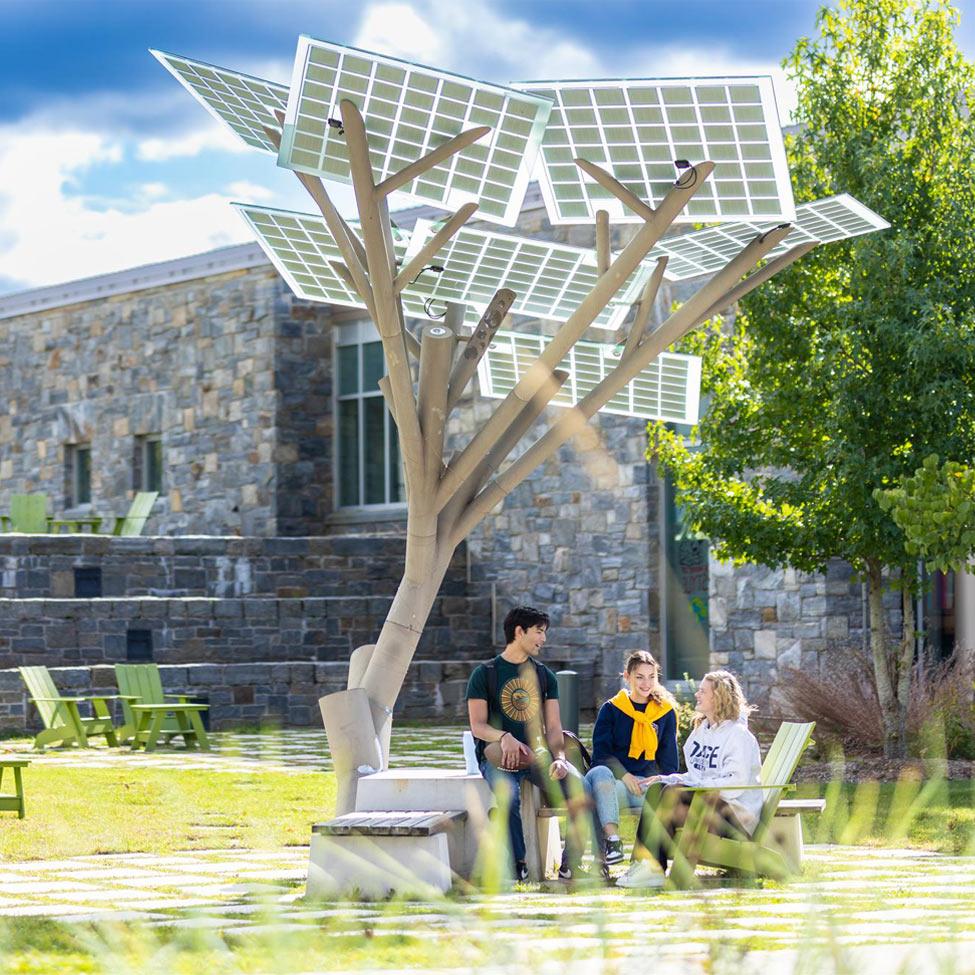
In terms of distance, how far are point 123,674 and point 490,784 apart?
1091 centimetres

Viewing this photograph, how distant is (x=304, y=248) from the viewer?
1248cm

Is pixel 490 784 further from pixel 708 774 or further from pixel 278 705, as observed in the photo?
pixel 278 705

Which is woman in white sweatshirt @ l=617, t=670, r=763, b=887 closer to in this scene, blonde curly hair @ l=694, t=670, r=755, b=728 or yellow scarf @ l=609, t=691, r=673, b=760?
blonde curly hair @ l=694, t=670, r=755, b=728

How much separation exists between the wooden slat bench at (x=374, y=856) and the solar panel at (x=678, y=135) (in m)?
3.87

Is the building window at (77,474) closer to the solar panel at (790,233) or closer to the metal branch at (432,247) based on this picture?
the solar panel at (790,233)

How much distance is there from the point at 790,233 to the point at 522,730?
13.1 feet

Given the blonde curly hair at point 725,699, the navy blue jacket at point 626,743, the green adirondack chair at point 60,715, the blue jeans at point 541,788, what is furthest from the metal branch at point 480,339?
the green adirondack chair at point 60,715

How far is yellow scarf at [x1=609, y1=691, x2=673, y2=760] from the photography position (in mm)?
9711

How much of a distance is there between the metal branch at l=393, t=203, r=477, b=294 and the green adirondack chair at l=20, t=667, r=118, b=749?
922 centimetres

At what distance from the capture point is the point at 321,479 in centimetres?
2850

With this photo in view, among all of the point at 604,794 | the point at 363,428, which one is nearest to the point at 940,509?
the point at 604,794

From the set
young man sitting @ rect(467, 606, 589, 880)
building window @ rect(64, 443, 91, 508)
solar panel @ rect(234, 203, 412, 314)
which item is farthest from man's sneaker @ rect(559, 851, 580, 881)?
building window @ rect(64, 443, 91, 508)

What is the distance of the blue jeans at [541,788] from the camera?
9.30m

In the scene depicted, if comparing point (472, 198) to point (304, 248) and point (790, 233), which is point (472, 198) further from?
point (790, 233)
